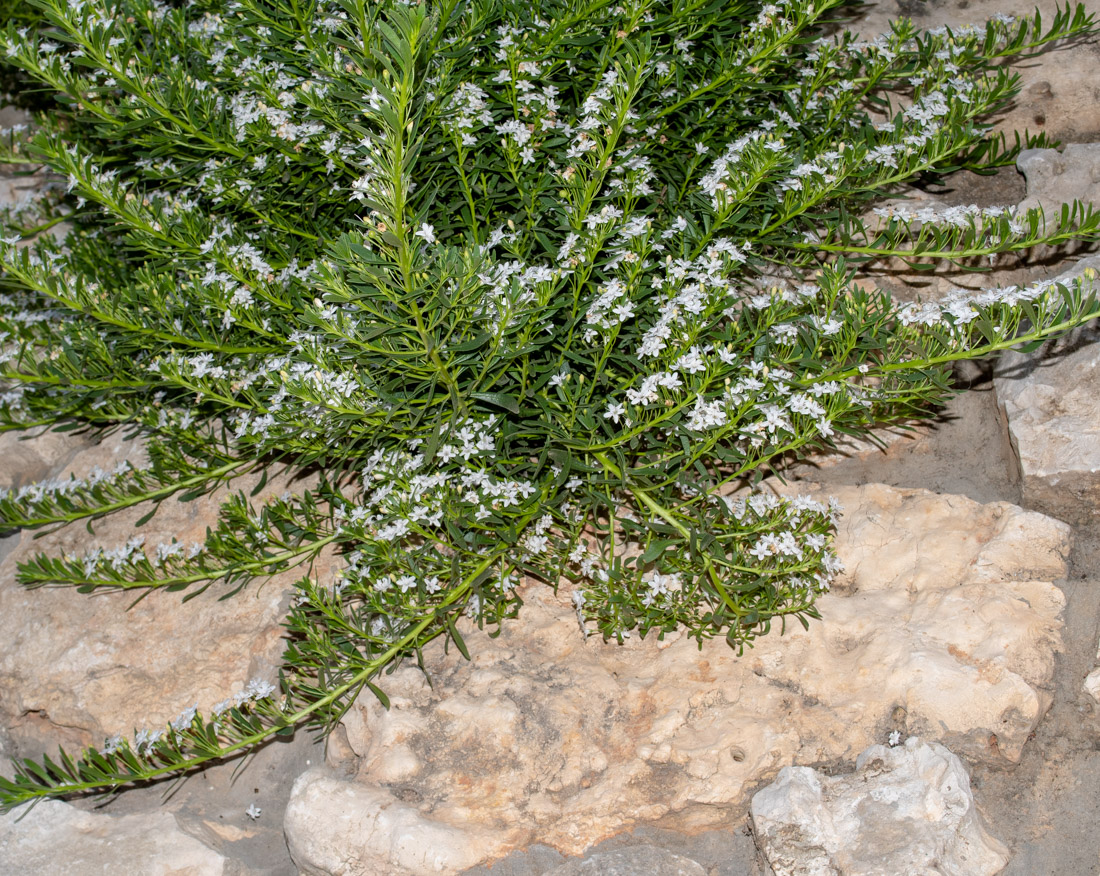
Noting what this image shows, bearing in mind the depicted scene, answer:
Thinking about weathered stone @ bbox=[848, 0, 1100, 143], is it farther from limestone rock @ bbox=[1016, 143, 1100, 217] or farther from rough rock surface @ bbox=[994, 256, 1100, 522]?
rough rock surface @ bbox=[994, 256, 1100, 522]

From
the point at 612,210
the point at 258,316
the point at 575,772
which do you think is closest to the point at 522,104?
the point at 612,210

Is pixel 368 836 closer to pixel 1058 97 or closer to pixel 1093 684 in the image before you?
pixel 1093 684

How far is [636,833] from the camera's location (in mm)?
2846

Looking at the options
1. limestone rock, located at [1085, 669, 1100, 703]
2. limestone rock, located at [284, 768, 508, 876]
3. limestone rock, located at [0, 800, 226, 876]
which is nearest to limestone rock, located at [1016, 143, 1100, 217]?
limestone rock, located at [1085, 669, 1100, 703]

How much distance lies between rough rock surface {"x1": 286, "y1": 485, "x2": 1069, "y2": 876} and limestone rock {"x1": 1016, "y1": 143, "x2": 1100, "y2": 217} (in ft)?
4.51

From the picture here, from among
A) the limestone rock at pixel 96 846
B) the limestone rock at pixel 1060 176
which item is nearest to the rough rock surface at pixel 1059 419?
the limestone rock at pixel 1060 176

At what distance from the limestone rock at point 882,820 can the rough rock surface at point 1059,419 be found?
1.06 m

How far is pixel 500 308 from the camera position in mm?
2777

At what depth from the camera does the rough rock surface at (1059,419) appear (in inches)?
127

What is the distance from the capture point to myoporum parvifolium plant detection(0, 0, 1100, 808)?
9.56 feet

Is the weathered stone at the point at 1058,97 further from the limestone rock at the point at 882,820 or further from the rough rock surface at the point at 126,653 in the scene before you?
the rough rock surface at the point at 126,653

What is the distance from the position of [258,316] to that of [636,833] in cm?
226

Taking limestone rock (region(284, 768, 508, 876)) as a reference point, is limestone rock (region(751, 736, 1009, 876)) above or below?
above

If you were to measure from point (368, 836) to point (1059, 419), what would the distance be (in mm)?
2716
